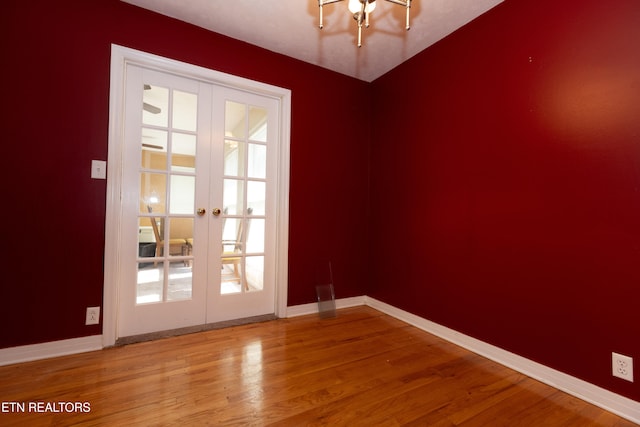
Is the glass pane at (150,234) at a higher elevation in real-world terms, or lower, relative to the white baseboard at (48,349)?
higher

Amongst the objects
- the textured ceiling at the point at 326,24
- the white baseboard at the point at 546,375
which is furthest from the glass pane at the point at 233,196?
the white baseboard at the point at 546,375

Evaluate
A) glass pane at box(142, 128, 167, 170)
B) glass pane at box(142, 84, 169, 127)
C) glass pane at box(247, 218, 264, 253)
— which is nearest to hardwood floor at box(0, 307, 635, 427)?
glass pane at box(247, 218, 264, 253)

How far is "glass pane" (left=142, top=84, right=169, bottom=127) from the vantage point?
228cm

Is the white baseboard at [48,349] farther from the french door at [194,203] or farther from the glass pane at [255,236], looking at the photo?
the glass pane at [255,236]

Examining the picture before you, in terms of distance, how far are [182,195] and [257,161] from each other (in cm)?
75

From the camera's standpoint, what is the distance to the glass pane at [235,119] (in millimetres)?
2598

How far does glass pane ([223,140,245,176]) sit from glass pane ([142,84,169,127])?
52cm

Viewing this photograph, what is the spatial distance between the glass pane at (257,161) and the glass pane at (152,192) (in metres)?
0.74

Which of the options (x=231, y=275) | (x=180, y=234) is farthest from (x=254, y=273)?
(x=180, y=234)

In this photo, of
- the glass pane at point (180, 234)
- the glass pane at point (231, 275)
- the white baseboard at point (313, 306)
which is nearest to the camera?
the glass pane at point (180, 234)

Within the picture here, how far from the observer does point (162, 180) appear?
2342 millimetres

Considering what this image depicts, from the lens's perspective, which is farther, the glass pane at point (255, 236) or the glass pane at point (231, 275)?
the glass pane at point (255, 236)

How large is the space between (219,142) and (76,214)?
1180 mm

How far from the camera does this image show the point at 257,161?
274cm
